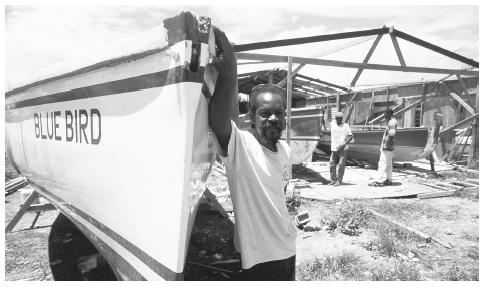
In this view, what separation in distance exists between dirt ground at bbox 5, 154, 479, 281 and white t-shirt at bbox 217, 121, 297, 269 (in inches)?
60.8

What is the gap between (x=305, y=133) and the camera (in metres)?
8.93

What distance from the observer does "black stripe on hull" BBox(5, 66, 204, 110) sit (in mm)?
1529

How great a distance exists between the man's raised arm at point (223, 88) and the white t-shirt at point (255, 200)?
5 centimetres

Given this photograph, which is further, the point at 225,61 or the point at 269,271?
the point at 269,271

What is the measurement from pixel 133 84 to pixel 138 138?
1.00 ft

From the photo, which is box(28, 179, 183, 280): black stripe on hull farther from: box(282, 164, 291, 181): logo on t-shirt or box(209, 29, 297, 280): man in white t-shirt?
box(282, 164, 291, 181): logo on t-shirt

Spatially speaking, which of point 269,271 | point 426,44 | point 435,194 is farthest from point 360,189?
point 269,271

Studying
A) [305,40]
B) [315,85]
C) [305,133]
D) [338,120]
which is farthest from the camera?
[315,85]

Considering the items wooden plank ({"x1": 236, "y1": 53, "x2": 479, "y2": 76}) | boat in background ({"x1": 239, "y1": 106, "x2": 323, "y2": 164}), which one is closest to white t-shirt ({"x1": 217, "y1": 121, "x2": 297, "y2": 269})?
wooden plank ({"x1": 236, "y1": 53, "x2": 479, "y2": 76})

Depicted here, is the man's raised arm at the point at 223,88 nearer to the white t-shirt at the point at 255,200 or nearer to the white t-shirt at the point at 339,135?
the white t-shirt at the point at 255,200

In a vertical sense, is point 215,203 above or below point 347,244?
above

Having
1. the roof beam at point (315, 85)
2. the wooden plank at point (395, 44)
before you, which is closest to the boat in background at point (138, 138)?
the wooden plank at point (395, 44)

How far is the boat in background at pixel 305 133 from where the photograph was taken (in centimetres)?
866

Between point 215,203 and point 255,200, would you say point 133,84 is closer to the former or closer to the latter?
point 255,200
